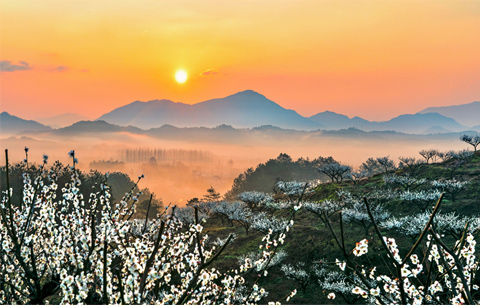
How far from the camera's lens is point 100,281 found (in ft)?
29.7

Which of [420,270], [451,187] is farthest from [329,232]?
[420,270]

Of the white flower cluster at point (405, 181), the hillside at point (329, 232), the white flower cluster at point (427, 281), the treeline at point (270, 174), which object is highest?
the white flower cluster at point (427, 281)

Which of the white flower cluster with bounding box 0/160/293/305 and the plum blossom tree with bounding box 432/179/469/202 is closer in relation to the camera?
the white flower cluster with bounding box 0/160/293/305

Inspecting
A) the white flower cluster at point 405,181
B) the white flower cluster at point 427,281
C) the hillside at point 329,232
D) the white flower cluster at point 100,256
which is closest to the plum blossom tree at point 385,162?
the hillside at point 329,232

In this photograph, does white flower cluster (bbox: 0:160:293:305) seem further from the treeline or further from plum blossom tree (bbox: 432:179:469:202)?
the treeline

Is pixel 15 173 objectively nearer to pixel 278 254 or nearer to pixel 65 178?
pixel 65 178

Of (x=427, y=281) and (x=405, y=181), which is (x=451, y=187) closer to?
(x=405, y=181)

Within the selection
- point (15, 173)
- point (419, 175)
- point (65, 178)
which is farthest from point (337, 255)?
point (15, 173)

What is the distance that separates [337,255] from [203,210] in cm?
3828

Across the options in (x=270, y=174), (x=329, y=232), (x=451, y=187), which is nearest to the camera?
(x=329, y=232)

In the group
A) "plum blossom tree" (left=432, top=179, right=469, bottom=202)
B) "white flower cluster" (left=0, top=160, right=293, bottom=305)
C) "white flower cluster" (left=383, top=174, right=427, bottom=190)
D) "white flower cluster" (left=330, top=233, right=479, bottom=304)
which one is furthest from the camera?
"white flower cluster" (left=383, top=174, right=427, bottom=190)

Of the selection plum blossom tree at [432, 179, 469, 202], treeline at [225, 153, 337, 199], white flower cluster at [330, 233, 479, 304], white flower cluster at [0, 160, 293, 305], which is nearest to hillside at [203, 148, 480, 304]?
plum blossom tree at [432, 179, 469, 202]

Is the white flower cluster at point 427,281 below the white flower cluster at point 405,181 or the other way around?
the other way around

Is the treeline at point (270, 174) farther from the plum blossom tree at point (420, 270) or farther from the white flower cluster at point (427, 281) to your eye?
the plum blossom tree at point (420, 270)
